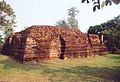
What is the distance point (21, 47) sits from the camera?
17.5 m

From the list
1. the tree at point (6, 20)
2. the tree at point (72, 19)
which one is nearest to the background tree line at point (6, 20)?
the tree at point (6, 20)

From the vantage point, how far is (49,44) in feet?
59.8

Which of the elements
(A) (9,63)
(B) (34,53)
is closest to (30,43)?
(B) (34,53)

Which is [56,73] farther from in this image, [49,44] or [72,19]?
[72,19]

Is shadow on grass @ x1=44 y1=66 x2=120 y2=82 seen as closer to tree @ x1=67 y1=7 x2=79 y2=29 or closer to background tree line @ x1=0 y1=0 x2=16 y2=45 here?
background tree line @ x1=0 y1=0 x2=16 y2=45

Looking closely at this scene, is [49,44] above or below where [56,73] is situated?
above

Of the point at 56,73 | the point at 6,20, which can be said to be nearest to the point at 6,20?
the point at 6,20

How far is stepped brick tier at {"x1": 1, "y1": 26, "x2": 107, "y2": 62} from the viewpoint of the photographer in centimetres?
1723

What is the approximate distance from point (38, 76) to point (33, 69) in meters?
1.54

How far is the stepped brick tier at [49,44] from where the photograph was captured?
1723 centimetres

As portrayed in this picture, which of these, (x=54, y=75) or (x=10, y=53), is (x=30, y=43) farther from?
(x=54, y=75)

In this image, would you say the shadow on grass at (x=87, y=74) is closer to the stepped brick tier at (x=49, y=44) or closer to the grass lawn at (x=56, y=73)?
the grass lawn at (x=56, y=73)

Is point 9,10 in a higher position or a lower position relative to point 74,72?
higher

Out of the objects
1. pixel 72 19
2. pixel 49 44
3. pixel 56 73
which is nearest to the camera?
pixel 56 73
